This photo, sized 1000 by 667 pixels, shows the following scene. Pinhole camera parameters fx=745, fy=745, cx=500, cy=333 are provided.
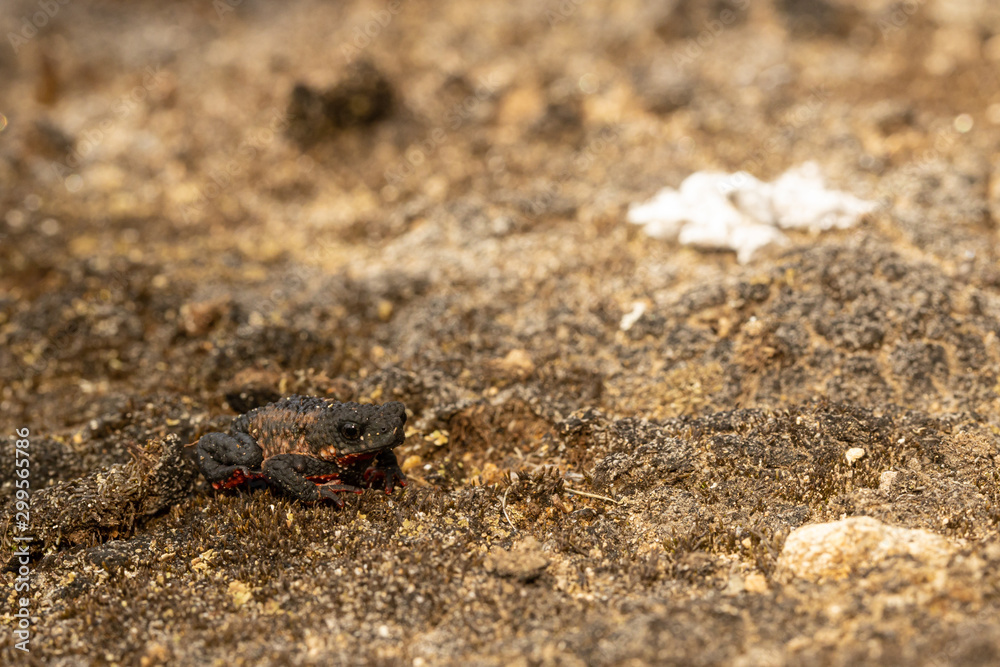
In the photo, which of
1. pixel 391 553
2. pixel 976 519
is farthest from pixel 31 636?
pixel 976 519

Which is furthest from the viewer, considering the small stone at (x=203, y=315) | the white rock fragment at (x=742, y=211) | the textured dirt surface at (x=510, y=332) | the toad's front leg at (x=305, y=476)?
the white rock fragment at (x=742, y=211)

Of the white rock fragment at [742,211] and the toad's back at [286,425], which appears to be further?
the white rock fragment at [742,211]

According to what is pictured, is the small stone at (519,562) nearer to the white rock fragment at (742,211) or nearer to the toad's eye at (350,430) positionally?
the toad's eye at (350,430)

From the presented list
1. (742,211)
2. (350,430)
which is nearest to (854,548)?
(350,430)

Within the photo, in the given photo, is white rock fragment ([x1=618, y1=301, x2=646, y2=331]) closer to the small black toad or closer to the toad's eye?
the small black toad

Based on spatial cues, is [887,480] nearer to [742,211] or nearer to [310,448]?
[742,211]

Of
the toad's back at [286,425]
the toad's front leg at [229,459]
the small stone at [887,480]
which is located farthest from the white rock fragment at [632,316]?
the toad's front leg at [229,459]

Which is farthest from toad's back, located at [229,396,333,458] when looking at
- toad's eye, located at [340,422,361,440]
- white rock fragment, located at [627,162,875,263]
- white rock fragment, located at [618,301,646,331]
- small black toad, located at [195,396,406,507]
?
white rock fragment, located at [627,162,875,263]
